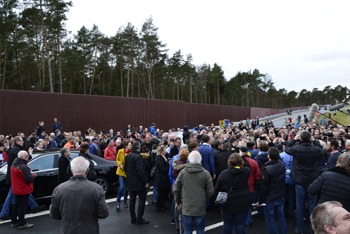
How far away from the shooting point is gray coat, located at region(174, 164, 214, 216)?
410 cm

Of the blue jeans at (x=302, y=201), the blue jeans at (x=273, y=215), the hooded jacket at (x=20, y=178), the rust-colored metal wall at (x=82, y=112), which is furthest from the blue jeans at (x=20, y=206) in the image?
the rust-colored metal wall at (x=82, y=112)

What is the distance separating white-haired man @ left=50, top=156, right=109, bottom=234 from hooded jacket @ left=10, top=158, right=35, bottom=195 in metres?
2.54

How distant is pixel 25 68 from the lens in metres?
38.2

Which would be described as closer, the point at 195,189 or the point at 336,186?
the point at 336,186

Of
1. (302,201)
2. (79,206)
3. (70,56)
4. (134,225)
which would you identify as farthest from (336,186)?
(70,56)

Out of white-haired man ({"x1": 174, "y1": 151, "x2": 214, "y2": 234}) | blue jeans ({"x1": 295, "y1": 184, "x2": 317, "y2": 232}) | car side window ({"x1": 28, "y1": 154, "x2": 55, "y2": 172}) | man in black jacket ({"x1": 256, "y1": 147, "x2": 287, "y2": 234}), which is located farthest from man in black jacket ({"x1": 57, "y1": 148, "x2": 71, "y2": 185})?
blue jeans ({"x1": 295, "y1": 184, "x2": 317, "y2": 232})

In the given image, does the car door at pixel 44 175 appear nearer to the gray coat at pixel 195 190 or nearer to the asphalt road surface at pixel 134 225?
the asphalt road surface at pixel 134 225

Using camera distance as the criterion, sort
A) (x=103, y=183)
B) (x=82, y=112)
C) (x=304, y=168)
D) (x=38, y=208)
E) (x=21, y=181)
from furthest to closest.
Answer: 1. (x=82, y=112)
2. (x=103, y=183)
3. (x=38, y=208)
4. (x=21, y=181)
5. (x=304, y=168)

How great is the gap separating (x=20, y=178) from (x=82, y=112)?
15033 mm

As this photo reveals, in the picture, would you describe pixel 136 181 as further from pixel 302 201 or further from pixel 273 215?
pixel 302 201

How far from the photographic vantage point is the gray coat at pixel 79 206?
3.10m

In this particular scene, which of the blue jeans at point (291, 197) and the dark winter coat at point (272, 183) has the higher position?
the dark winter coat at point (272, 183)

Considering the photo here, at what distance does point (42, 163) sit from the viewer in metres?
6.84

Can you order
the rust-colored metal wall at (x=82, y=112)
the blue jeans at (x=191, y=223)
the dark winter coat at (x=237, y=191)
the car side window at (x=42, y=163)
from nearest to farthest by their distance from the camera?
1. the dark winter coat at (x=237, y=191)
2. the blue jeans at (x=191, y=223)
3. the car side window at (x=42, y=163)
4. the rust-colored metal wall at (x=82, y=112)
